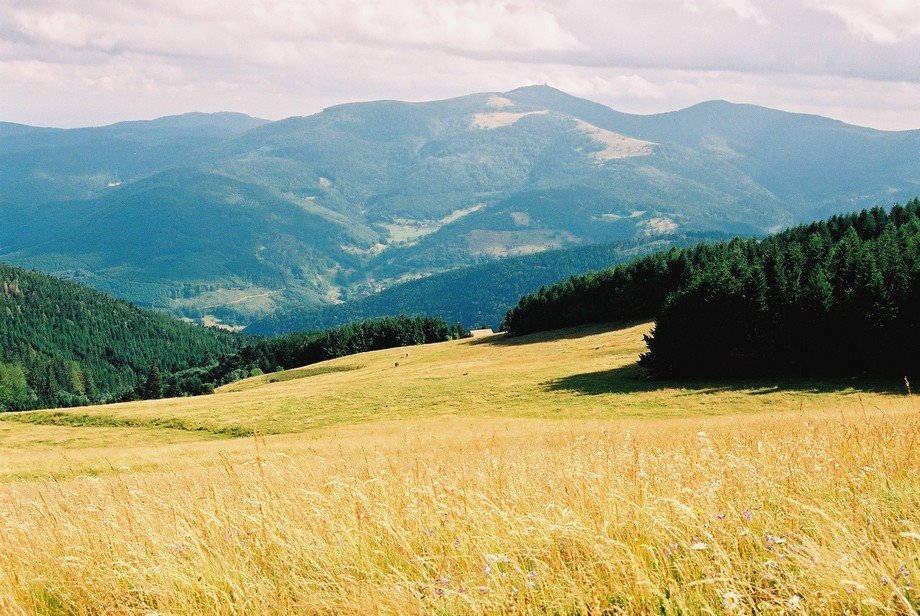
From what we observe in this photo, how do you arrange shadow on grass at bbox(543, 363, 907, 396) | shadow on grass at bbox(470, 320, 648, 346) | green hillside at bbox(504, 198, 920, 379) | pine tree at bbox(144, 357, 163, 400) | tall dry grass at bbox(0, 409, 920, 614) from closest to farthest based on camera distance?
tall dry grass at bbox(0, 409, 920, 614), shadow on grass at bbox(543, 363, 907, 396), green hillside at bbox(504, 198, 920, 379), shadow on grass at bbox(470, 320, 648, 346), pine tree at bbox(144, 357, 163, 400)

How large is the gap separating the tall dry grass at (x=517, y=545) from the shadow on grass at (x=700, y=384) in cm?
4140

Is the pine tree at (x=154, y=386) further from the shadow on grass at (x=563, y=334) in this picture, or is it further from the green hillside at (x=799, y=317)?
the green hillside at (x=799, y=317)

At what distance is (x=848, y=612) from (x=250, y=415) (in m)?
55.6

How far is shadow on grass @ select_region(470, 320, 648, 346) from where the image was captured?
3809 inches

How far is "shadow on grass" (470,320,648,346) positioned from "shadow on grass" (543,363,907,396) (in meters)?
33.3

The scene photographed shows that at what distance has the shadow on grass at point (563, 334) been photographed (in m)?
96.8

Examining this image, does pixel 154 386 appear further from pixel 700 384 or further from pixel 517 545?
pixel 517 545

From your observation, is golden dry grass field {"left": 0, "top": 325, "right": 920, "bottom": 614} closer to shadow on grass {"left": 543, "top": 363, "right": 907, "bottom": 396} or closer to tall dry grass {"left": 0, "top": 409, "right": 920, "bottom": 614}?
tall dry grass {"left": 0, "top": 409, "right": 920, "bottom": 614}

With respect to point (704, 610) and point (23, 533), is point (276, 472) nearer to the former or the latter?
point (23, 533)

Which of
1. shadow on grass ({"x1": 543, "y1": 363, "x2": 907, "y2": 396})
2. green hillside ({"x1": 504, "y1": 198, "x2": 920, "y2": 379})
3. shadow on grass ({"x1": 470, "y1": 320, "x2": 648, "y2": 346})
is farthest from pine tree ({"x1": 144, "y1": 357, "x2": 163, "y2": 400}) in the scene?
green hillside ({"x1": 504, "y1": 198, "x2": 920, "y2": 379})

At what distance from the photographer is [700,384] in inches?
2076

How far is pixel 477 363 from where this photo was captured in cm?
8319

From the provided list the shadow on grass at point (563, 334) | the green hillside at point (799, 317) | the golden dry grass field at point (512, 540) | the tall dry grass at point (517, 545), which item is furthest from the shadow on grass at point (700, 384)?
the tall dry grass at point (517, 545)

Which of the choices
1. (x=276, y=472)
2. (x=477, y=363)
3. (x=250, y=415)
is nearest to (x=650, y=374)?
(x=477, y=363)
